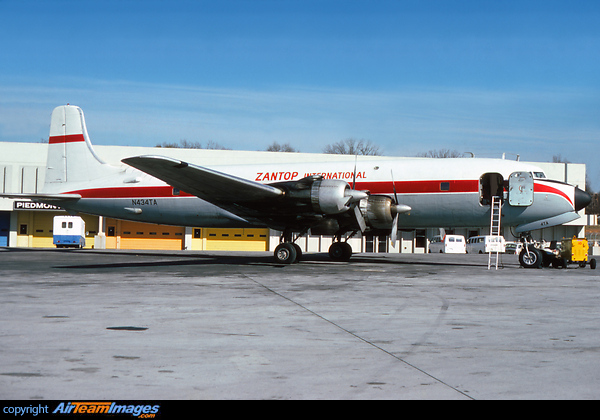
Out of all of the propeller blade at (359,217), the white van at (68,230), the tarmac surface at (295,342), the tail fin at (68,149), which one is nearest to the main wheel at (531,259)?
the propeller blade at (359,217)

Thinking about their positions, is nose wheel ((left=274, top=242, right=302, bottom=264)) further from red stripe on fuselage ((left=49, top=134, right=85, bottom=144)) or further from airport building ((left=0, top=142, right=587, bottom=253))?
airport building ((left=0, top=142, right=587, bottom=253))

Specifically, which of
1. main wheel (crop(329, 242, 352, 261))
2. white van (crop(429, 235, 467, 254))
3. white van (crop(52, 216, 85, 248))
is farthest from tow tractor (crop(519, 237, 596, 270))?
white van (crop(52, 216, 85, 248))

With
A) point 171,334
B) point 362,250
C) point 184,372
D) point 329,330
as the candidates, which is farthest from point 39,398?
point 362,250

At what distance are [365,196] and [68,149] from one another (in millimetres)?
17345

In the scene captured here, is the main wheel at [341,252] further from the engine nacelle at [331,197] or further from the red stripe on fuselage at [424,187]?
the engine nacelle at [331,197]

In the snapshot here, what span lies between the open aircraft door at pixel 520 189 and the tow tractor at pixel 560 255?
1.82 metres

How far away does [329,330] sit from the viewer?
26.3ft

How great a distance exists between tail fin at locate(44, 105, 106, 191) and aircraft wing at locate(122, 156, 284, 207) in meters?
9.53

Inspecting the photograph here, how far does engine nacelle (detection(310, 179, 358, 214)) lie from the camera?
20781mm

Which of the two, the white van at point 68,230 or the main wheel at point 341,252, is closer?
the main wheel at point 341,252

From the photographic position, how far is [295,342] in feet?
23.5

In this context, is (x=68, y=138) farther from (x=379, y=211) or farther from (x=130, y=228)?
(x=130, y=228)

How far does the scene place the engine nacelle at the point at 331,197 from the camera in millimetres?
20781
